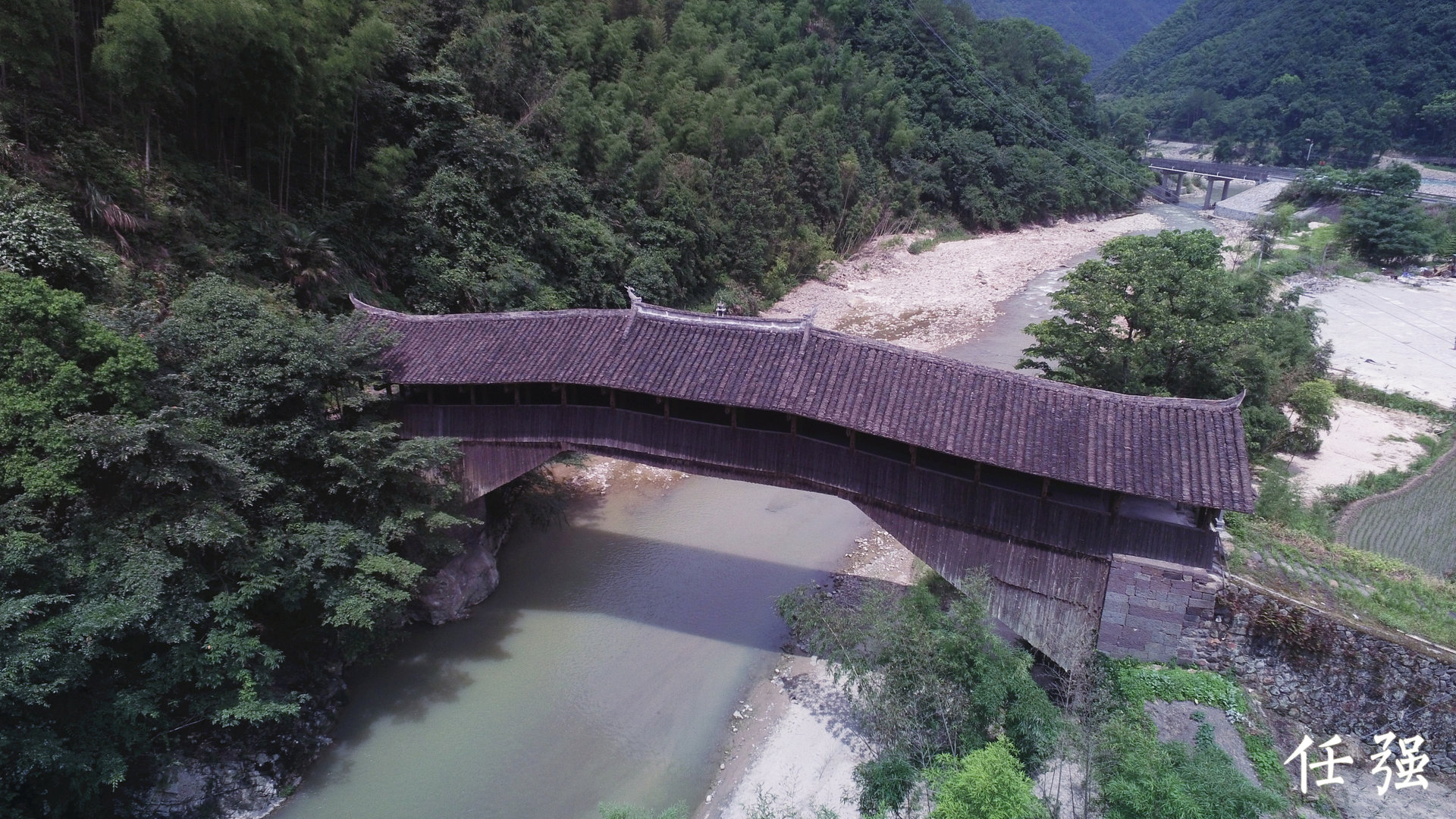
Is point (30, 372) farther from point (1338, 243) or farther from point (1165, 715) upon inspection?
point (1338, 243)

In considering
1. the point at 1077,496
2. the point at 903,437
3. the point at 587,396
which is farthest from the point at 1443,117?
the point at 587,396

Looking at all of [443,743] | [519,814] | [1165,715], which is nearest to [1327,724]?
[1165,715]

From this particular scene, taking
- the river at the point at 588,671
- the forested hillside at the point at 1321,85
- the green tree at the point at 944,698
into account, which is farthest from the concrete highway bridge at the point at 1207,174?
the green tree at the point at 944,698

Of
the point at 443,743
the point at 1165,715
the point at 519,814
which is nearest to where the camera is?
the point at 1165,715

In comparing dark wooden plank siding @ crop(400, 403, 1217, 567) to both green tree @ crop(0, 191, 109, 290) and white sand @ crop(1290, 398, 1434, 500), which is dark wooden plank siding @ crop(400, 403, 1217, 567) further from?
white sand @ crop(1290, 398, 1434, 500)

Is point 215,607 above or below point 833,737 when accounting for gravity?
above

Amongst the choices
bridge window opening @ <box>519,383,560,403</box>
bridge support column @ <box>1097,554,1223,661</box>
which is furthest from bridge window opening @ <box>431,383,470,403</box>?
bridge support column @ <box>1097,554,1223,661</box>
